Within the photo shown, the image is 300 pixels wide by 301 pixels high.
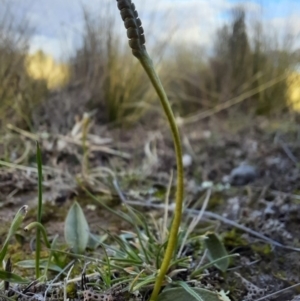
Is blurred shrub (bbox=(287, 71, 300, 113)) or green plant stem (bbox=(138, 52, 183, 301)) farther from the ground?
blurred shrub (bbox=(287, 71, 300, 113))

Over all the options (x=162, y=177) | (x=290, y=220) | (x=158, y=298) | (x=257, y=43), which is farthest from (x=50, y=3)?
(x=257, y=43)

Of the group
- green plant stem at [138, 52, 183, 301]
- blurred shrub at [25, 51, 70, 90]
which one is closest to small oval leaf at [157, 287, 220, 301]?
green plant stem at [138, 52, 183, 301]

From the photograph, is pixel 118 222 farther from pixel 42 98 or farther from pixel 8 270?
pixel 42 98

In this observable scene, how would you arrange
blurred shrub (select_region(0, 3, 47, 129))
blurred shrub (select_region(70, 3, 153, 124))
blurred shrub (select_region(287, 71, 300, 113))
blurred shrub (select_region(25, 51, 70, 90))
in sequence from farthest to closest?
blurred shrub (select_region(287, 71, 300, 113))
blurred shrub (select_region(70, 3, 153, 124))
blurred shrub (select_region(25, 51, 70, 90))
blurred shrub (select_region(0, 3, 47, 129))

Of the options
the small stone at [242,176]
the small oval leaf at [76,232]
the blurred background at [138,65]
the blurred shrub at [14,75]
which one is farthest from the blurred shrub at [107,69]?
the small oval leaf at [76,232]

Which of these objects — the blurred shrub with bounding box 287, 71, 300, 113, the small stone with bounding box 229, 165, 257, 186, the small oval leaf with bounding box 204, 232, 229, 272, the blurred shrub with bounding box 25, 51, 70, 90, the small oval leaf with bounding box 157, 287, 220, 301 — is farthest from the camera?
the blurred shrub with bounding box 287, 71, 300, 113

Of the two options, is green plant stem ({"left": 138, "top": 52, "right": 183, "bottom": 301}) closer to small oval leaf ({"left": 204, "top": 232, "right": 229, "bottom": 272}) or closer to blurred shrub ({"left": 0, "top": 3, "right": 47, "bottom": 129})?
small oval leaf ({"left": 204, "top": 232, "right": 229, "bottom": 272})
